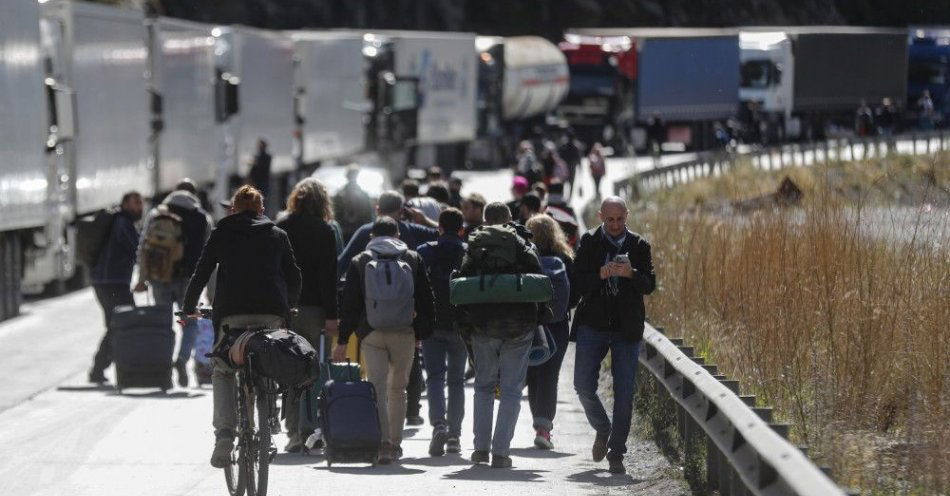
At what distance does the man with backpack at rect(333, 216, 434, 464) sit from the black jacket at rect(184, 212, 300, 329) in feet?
4.52

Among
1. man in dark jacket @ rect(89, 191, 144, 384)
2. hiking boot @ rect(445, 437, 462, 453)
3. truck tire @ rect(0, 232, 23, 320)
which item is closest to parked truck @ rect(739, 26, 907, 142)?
truck tire @ rect(0, 232, 23, 320)

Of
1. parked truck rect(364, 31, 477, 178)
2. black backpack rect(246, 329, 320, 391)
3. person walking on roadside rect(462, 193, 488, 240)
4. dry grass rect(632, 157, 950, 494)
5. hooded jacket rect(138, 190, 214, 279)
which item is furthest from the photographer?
parked truck rect(364, 31, 477, 178)

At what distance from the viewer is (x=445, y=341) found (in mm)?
12977

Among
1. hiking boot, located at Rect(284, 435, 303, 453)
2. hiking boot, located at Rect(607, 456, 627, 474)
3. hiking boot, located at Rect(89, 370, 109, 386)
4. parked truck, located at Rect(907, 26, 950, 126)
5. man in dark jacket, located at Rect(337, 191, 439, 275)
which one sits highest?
parked truck, located at Rect(907, 26, 950, 126)

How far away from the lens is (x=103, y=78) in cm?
2566

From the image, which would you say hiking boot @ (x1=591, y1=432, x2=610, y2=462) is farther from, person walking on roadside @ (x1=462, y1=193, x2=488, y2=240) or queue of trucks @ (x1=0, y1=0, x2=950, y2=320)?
queue of trucks @ (x1=0, y1=0, x2=950, y2=320)


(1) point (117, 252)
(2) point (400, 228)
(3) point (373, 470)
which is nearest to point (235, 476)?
(3) point (373, 470)

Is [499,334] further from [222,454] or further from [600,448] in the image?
[222,454]

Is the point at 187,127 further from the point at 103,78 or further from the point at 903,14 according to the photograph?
the point at 903,14

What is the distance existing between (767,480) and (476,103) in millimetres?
52054

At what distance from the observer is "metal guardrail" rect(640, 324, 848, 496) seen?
7246mm

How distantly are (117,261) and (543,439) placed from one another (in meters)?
5.16

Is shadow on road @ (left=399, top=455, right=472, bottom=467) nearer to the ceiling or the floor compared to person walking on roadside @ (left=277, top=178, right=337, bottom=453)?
nearer to the floor

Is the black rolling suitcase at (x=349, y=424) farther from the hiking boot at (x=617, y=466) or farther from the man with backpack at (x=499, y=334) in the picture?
the hiking boot at (x=617, y=466)
